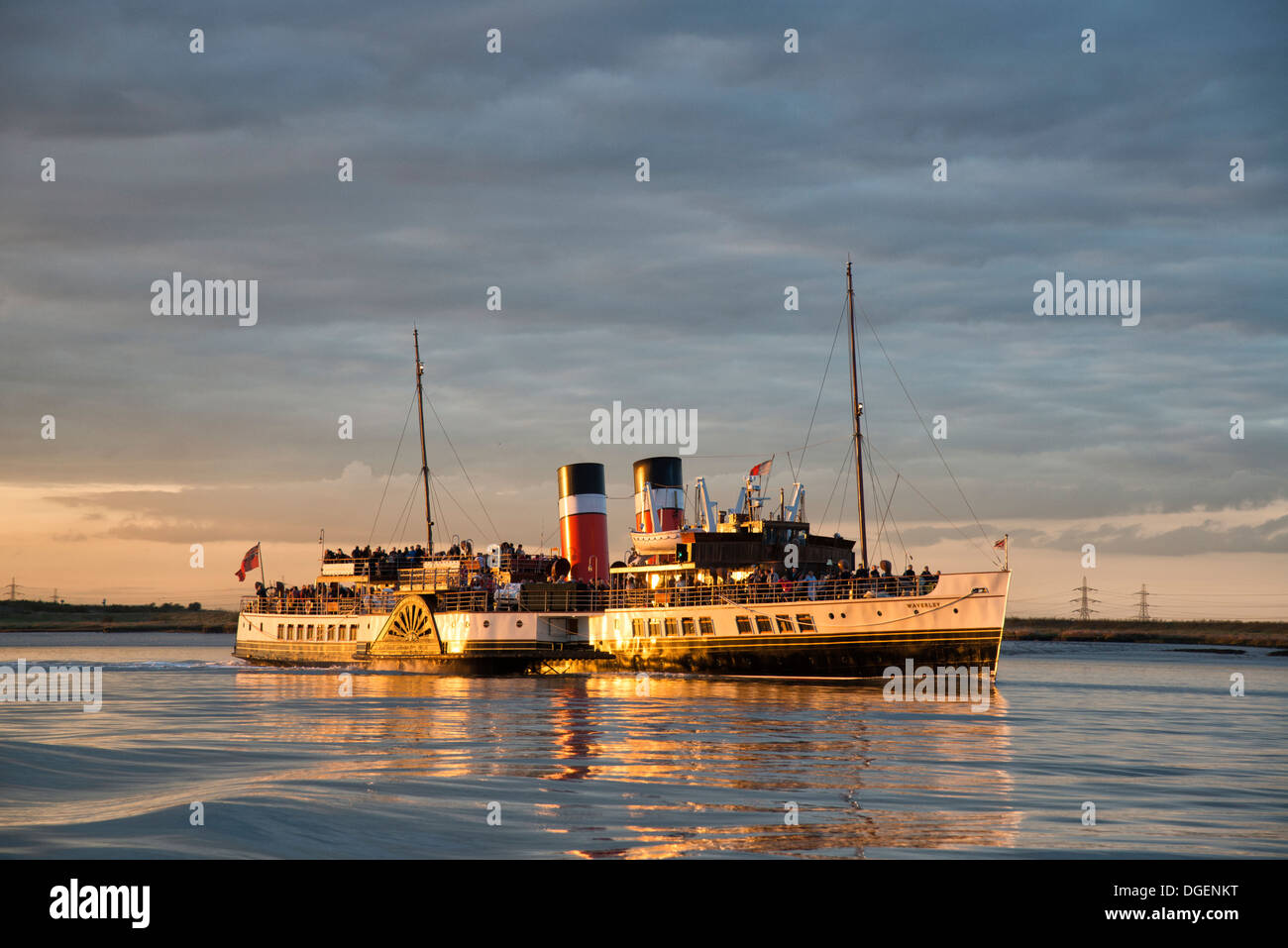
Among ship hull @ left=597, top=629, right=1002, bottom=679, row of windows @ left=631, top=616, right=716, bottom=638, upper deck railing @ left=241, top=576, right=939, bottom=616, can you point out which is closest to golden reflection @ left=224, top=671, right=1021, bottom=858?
ship hull @ left=597, top=629, right=1002, bottom=679

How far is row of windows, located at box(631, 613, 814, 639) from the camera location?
2256 inches

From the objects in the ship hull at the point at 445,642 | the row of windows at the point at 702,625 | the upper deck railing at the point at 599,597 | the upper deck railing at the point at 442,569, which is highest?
the upper deck railing at the point at 442,569

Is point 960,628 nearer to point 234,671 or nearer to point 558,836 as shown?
point 558,836

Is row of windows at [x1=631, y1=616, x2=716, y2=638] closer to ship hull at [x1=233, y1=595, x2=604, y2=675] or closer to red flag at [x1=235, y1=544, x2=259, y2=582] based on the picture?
ship hull at [x1=233, y1=595, x2=604, y2=675]

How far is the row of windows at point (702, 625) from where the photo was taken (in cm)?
5731

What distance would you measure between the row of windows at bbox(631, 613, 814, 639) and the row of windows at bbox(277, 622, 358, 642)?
894 inches

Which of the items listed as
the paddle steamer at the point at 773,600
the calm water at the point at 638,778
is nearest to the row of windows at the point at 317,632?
the paddle steamer at the point at 773,600

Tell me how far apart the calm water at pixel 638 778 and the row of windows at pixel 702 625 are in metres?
10.3

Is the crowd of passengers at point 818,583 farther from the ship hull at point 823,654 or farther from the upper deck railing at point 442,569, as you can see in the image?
the upper deck railing at point 442,569

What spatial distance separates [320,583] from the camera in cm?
8438
